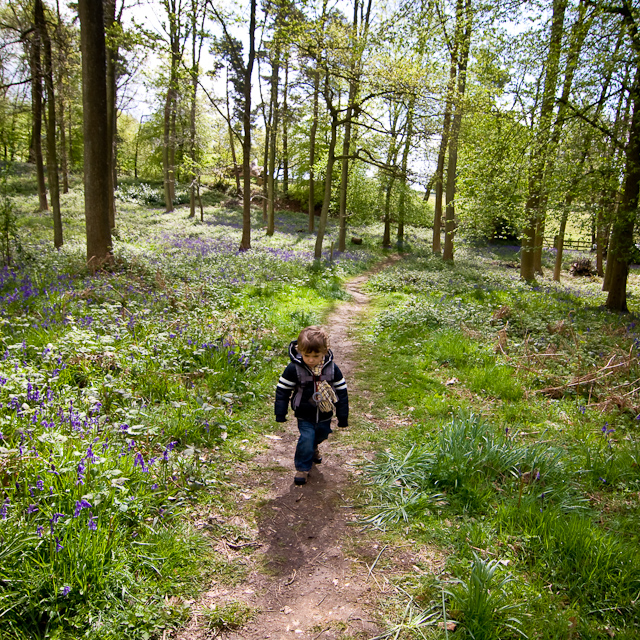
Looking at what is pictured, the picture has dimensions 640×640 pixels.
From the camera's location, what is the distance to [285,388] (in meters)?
3.96

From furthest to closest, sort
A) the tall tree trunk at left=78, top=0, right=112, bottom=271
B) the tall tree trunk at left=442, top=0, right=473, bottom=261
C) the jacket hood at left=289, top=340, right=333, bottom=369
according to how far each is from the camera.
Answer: the tall tree trunk at left=442, top=0, right=473, bottom=261
the tall tree trunk at left=78, top=0, right=112, bottom=271
the jacket hood at left=289, top=340, right=333, bottom=369

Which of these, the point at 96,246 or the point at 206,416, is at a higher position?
the point at 96,246

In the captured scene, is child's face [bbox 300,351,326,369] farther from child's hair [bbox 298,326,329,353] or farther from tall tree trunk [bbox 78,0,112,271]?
tall tree trunk [bbox 78,0,112,271]

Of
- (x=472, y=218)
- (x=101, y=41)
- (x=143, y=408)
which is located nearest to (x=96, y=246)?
(x=101, y=41)

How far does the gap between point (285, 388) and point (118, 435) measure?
1.62 meters

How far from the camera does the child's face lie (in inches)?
150

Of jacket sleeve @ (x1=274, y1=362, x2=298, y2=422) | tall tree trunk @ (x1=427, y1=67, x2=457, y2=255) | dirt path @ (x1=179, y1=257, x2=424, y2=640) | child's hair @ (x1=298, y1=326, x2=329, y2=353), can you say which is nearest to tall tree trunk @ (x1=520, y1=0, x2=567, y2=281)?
tall tree trunk @ (x1=427, y1=67, x2=457, y2=255)

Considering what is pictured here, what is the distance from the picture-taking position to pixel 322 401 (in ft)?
12.7

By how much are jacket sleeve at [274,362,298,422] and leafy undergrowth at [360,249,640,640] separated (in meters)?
1.13

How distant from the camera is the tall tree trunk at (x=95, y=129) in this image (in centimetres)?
855

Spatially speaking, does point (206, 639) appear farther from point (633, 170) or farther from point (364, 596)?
point (633, 170)

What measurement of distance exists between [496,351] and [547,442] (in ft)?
10.4

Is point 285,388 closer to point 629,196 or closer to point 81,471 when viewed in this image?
point 81,471

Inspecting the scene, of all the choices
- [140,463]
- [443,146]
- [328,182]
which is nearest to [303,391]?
[140,463]
